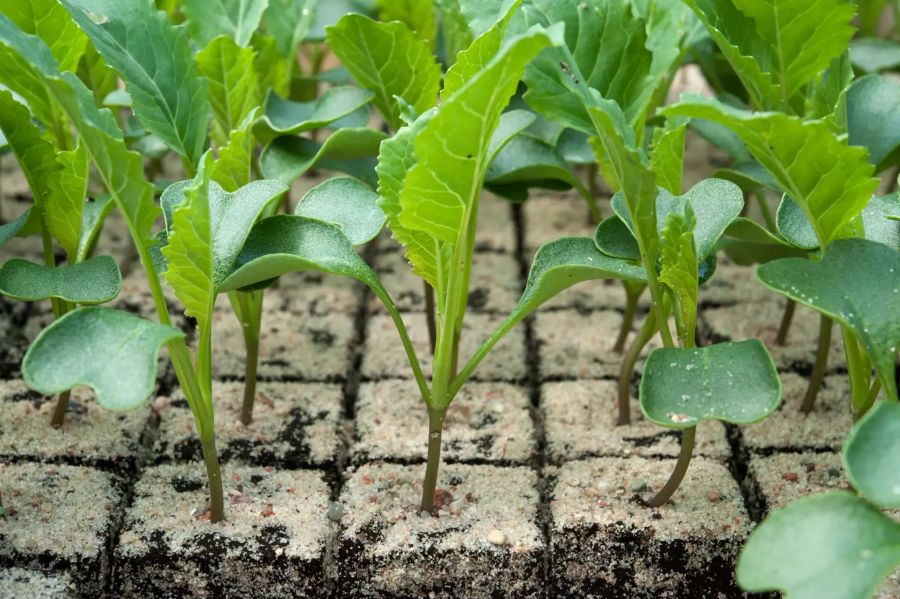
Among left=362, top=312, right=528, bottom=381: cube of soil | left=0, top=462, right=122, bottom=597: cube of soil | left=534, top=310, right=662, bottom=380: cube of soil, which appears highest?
left=0, top=462, right=122, bottom=597: cube of soil

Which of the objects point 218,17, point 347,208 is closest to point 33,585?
point 347,208

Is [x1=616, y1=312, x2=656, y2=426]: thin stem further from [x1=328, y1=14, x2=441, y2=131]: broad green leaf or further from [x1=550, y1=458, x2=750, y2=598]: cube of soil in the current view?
[x1=328, y1=14, x2=441, y2=131]: broad green leaf

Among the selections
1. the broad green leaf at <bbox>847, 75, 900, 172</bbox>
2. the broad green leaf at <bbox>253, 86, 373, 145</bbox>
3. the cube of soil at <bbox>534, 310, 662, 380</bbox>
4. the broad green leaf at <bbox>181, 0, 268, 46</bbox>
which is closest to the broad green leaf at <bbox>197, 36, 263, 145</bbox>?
the broad green leaf at <bbox>253, 86, 373, 145</bbox>

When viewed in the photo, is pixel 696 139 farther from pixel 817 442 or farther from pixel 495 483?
pixel 495 483

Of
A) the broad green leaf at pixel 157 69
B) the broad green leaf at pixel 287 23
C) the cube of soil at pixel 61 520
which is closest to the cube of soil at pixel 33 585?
the cube of soil at pixel 61 520

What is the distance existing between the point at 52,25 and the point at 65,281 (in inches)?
16.9

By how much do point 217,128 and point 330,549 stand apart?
0.73 metres

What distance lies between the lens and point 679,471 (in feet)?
4.82

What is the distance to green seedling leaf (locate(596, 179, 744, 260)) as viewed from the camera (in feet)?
4.51

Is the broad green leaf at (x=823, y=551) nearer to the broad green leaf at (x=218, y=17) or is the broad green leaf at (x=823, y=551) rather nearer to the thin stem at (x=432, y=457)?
the thin stem at (x=432, y=457)

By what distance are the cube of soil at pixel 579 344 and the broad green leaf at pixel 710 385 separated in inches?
24.1

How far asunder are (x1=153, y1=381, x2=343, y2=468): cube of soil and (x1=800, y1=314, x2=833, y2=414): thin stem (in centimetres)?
73

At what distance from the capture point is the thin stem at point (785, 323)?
191 cm

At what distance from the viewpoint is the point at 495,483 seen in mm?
1592
